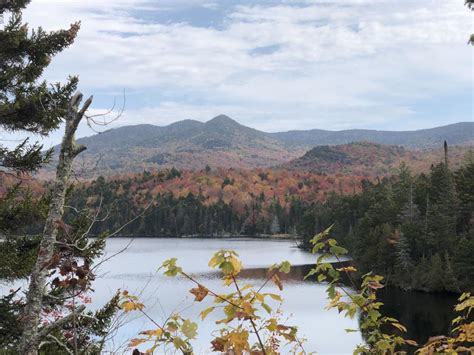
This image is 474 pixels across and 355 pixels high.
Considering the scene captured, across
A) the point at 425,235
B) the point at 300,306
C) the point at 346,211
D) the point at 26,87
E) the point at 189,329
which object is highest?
the point at 26,87

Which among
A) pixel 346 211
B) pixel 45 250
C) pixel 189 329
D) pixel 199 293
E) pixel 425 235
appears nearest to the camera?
pixel 199 293

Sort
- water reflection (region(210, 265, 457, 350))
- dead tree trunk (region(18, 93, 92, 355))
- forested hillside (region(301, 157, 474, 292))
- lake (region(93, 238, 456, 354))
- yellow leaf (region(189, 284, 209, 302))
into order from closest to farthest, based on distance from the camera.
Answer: yellow leaf (region(189, 284, 209, 302))
dead tree trunk (region(18, 93, 92, 355))
lake (region(93, 238, 456, 354))
water reflection (region(210, 265, 457, 350))
forested hillside (region(301, 157, 474, 292))

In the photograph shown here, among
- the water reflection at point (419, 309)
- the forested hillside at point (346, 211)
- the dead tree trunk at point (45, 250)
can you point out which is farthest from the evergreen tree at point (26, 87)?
the water reflection at point (419, 309)

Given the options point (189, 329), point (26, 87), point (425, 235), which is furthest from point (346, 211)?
point (189, 329)

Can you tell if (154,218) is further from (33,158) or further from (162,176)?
(33,158)

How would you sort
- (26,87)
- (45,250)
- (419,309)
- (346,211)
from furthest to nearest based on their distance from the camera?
(346,211) → (419,309) → (26,87) → (45,250)

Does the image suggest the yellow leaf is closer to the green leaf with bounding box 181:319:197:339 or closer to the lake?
the green leaf with bounding box 181:319:197:339

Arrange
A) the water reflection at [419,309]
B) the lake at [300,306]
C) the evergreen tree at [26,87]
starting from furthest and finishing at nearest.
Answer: the water reflection at [419,309] → the lake at [300,306] → the evergreen tree at [26,87]

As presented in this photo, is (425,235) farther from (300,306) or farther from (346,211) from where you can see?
(346,211)

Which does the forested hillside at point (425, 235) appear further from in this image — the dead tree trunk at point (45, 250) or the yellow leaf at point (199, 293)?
the yellow leaf at point (199, 293)

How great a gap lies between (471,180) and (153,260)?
37.4 metres

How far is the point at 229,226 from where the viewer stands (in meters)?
127

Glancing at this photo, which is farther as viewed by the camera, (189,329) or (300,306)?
(300,306)

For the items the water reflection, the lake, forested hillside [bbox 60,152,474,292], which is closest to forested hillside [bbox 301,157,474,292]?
forested hillside [bbox 60,152,474,292]
